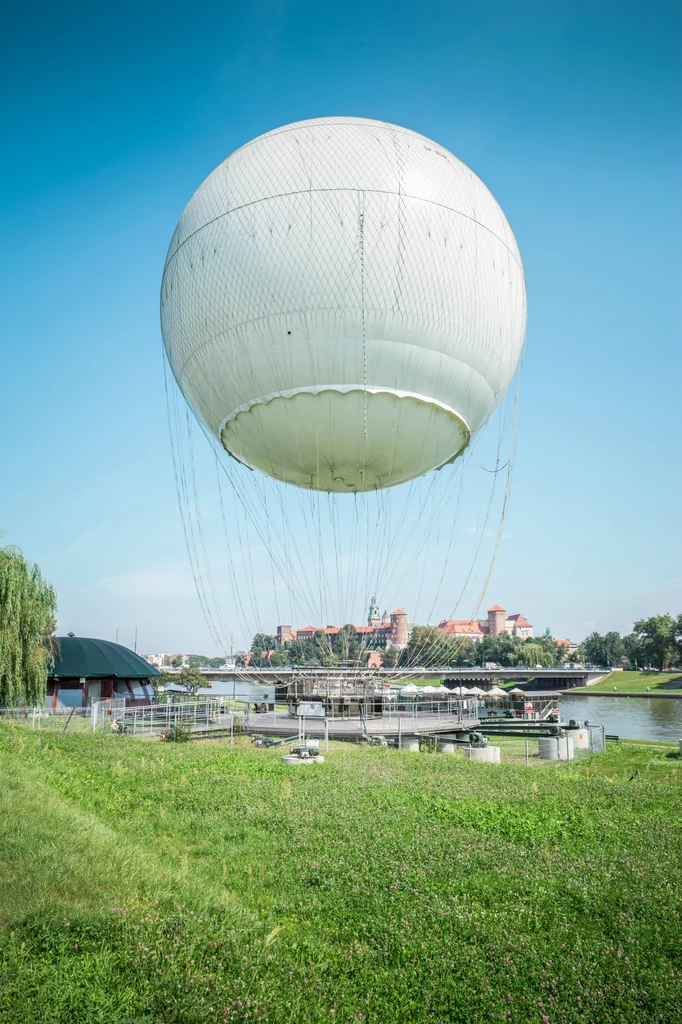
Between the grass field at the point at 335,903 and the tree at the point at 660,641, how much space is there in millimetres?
97071

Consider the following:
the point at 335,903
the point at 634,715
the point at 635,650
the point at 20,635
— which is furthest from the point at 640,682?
the point at 335,903

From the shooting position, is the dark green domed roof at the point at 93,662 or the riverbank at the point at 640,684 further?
A: the riverbank at the point at 640,684

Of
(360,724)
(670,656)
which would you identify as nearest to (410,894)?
(360,724)

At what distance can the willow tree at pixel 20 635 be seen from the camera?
21.7 m

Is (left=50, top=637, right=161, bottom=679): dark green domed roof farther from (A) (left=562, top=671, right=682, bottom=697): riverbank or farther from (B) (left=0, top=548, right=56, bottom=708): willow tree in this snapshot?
(A) (left=562, top=671, right=682, bottom=697): riverbank

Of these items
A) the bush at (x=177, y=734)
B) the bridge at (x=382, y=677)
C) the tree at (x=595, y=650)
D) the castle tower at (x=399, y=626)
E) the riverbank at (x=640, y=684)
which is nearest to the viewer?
the bush at (x=177, y=734)

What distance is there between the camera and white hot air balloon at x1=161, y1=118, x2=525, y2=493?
13.5 meters

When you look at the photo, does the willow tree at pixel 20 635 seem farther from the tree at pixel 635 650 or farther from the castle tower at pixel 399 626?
the castle tower at pixel 399 626

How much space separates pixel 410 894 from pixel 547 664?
4318 inches

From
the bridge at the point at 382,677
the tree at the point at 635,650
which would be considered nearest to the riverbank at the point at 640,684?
the bridge at the point at 382,677

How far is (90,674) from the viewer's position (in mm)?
33375

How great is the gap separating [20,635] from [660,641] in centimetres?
9798

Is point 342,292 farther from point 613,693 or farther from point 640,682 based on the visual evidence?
point 640,682

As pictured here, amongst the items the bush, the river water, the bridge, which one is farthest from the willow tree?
the river water
